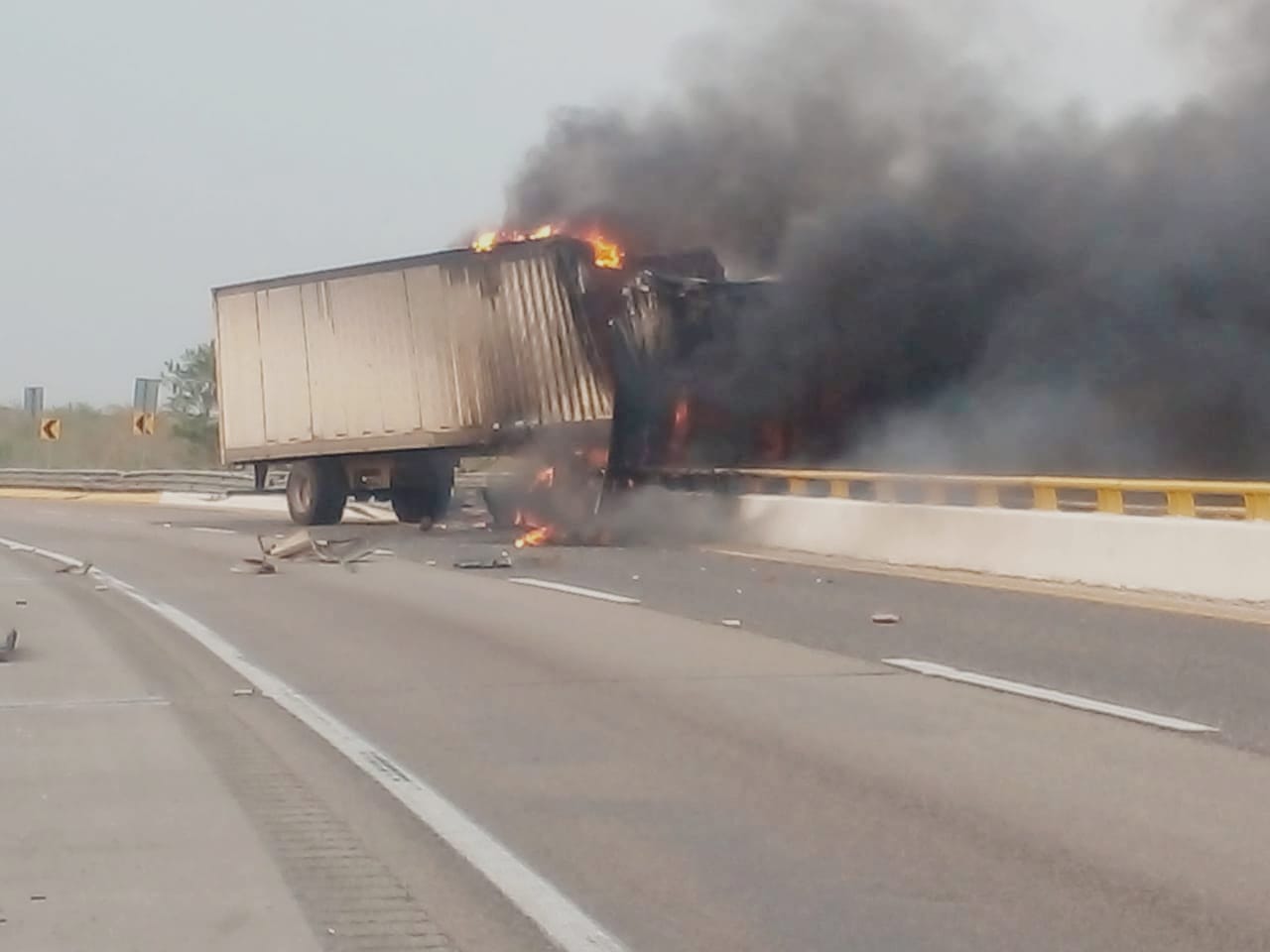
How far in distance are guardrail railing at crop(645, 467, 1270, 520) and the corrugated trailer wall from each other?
1.92 m

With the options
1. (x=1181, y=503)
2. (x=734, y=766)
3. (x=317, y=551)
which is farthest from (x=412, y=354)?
(x=734, y=766)

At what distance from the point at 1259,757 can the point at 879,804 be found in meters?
1.90

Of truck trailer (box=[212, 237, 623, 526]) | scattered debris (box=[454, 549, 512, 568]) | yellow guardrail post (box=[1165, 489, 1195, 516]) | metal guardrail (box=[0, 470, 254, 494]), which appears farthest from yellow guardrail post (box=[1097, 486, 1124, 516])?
metal guardrail (box=[0, 470, 254, 494])

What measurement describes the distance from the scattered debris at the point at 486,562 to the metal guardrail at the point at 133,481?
67.5 feet

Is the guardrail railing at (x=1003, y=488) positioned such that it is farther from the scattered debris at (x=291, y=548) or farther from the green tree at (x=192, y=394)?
the green tree at (x=192, y=394)

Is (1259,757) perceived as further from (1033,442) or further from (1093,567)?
(1033,442)

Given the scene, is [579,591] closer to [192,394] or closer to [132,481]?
[132,481]

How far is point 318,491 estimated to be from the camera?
29.6 m

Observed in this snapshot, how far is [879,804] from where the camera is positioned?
764cm

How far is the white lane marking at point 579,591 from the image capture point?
655 inches

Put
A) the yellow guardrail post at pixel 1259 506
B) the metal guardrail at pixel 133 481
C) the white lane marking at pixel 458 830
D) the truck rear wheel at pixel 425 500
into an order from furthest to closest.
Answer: the metal guardrail at pixel 133 481 < the truck rear wheel at pixel 425 500 < the yellow guardrail post at pixel 1259 506 < the white lane marking at pixel 458 830

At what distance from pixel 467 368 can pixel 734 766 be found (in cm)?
1707

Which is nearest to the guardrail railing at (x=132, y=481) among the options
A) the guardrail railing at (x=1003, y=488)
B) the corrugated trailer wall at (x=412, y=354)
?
the corrugated trailer wall at (x=412, y=354)

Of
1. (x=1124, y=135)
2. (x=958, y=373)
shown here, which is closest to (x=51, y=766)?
(x=958, y=373)
